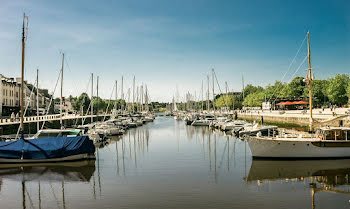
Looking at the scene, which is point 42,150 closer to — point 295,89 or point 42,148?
point 42,148

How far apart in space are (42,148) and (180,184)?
44.1 feet

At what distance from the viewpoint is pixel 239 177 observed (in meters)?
20.4

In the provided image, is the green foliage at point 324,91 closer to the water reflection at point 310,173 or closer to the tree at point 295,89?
the tree at point 295,89

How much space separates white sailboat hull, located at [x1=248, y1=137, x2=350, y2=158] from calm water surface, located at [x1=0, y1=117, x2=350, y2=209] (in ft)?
2.58

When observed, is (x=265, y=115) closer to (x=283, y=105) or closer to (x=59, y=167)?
(x=283, y=105)

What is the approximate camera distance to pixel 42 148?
24.2 m

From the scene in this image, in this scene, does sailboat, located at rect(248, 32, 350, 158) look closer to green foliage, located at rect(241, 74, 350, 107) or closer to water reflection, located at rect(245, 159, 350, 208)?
water reflection, located at rect(245, 159, 350, 208)

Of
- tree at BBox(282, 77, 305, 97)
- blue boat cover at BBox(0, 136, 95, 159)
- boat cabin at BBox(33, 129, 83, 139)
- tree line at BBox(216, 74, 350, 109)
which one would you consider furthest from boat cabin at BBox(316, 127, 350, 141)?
tree at BBox(282, 77, 305, 97)

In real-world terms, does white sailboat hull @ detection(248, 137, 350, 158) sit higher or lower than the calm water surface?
higher

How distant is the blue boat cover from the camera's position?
23844mm

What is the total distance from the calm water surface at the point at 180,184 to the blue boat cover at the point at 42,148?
4.11 feet

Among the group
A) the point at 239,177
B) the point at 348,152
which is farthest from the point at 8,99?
the point at 348,152

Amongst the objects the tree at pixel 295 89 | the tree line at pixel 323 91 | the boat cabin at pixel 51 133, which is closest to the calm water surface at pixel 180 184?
the boat cabin at pixel 51 133

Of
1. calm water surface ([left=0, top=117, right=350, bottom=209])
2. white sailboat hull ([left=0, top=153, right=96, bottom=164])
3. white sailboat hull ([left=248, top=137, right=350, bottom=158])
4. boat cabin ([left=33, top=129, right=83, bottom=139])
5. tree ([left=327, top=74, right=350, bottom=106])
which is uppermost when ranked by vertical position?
tree ([left=327, top=74, right=350, bottom=106])
